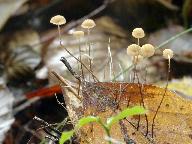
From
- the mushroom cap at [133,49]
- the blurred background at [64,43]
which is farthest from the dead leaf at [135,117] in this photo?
the blurred background at [64,43]

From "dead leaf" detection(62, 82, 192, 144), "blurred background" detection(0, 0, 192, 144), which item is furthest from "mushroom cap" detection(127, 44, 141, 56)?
"blurred background" detection(0, 0, 192, 144)

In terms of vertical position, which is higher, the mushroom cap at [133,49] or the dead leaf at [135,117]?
the mushroom cap at [133,49]

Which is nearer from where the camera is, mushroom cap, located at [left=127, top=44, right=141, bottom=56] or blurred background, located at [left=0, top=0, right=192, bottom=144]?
mushroom cap, located at [left=127, top=44, right=141, bottom=56]

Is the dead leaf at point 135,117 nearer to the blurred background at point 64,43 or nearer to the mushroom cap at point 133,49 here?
the mushroom cap at point 133,49

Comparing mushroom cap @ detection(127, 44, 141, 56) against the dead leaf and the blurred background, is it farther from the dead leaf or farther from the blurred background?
the blurred background

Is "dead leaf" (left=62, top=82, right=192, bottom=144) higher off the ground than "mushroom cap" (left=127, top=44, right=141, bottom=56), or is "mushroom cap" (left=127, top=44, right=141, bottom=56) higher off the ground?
"mushroom cap" (left=127, top=44, right=141, bottom=56)

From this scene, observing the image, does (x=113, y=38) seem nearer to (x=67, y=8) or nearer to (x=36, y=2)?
(x=67, y=8)

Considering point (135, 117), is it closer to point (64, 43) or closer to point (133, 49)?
point (133, 49)

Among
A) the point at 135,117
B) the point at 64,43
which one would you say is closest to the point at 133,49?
the point at 135,117

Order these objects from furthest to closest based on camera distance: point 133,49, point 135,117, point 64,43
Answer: point 64,43, point 135,117, point 133,49
